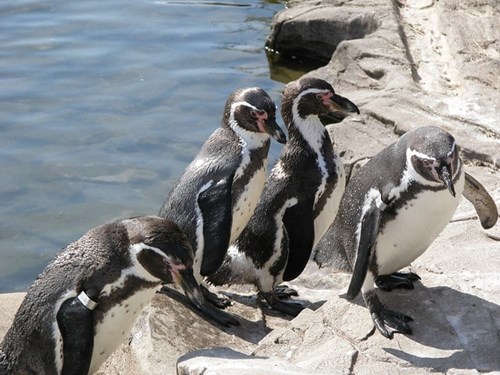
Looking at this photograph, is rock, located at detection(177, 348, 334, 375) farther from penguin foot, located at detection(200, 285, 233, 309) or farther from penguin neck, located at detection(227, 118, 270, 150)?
penguin neck, located at detection(227, 118, 270, 150)

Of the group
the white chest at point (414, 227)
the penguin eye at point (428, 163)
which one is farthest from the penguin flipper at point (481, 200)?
the penguin eye at point (428, 163)

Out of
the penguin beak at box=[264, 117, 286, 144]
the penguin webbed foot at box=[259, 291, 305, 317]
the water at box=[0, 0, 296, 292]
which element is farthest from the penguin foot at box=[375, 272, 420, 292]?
the water at box=[0, 0, 296, 292]

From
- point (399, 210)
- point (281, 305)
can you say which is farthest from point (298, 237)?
point (399, 210)

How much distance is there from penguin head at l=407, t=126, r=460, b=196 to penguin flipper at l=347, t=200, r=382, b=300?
31 cm

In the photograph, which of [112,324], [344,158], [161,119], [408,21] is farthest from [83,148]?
[112,324]

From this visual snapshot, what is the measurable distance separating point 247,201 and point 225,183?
0.18 meters

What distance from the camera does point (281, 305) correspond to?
6.14 metres

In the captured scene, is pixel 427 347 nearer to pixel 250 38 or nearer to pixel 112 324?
pixel 112 324

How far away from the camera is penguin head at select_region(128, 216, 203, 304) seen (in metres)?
4.55

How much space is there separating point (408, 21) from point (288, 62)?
1618 mm

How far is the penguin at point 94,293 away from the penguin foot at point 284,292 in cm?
164

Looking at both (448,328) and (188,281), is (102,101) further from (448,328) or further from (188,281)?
(448,328)

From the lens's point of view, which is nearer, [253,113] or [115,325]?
[115,325]

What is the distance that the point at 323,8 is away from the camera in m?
11.1
